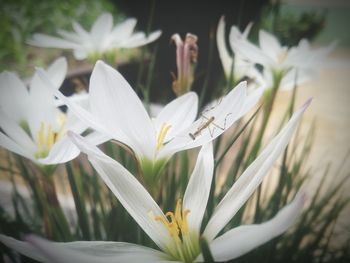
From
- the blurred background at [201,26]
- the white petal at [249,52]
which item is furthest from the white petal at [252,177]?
the blurred background at [201,26]

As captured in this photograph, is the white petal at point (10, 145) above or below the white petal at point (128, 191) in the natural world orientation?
above

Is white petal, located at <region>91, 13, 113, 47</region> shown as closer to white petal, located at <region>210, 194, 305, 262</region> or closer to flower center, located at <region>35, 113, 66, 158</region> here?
flower center, located at <region>35, 113, 66, 158</region>

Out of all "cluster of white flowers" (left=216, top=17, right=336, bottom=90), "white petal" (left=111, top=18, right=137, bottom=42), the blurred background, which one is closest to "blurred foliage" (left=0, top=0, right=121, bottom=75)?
the blurred background

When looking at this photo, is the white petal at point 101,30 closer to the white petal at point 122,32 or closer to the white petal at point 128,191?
the white petal at point 122,32

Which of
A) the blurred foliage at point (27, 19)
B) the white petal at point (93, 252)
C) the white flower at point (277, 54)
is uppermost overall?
the blurred foliage at point (27, 19)

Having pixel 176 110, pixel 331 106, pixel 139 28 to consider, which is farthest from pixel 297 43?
pixel 139 28

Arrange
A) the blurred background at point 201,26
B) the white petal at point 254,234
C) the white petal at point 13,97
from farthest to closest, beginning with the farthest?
the blurred background at point 201,26 → the white petal at point 13,97 → the white petal at point 254,234
